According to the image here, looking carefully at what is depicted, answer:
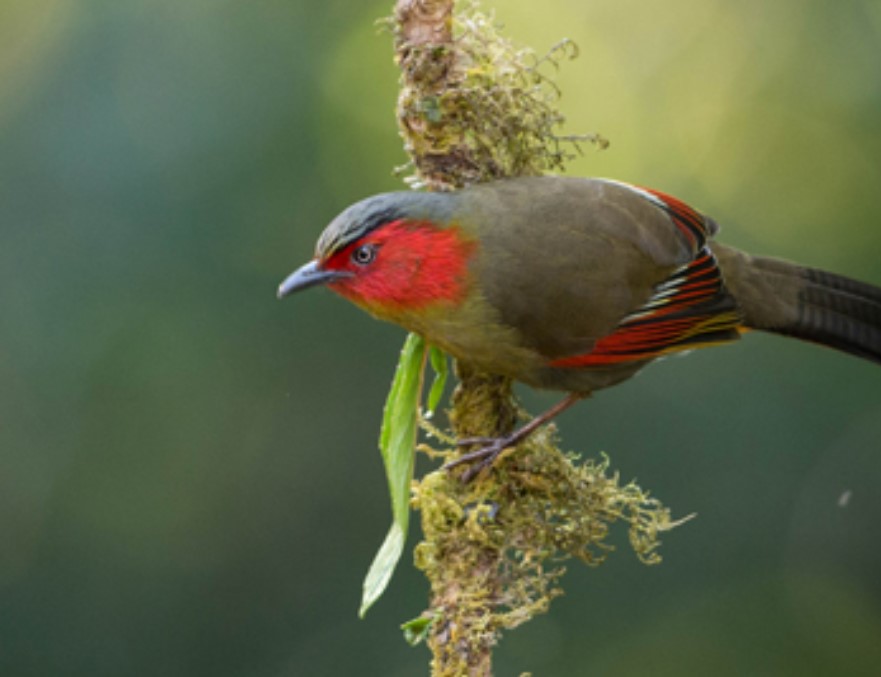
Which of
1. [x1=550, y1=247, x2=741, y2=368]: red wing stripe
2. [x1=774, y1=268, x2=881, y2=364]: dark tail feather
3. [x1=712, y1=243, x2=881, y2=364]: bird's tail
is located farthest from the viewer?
[x1=774, y1=268, x2=881, y2=364]: dark tail feather

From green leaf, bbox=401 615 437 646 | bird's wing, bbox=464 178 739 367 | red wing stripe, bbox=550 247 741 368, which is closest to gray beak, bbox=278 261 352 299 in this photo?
bird's wing, bbox=464 178 739 367

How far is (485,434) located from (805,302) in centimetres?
157

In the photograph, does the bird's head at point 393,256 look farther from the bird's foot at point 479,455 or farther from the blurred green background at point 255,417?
the blurred green background at point 255,417

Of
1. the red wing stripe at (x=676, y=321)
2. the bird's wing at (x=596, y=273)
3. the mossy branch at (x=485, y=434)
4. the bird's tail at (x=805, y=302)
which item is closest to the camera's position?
the mossy branch at (x=485, y=434)

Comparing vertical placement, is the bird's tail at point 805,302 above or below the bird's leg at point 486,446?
below

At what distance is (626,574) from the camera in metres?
5.62

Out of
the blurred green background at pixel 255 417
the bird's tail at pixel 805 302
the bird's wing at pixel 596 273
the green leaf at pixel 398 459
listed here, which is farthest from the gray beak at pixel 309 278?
the blurred green background at pixel 255 417

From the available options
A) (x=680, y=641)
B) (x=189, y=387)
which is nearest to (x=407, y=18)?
(x=189, y=387)

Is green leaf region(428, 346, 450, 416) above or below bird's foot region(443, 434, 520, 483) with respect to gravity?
above

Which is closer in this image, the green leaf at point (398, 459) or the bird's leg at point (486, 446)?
the green leaf at point (398, 459)

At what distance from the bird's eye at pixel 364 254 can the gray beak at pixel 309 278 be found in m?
0.05

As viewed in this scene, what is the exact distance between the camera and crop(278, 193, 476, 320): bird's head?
11.9 feet

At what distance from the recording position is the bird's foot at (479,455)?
11.7 ft

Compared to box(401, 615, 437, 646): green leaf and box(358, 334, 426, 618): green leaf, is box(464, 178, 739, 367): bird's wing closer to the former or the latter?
box(358, 334, 426, 618): green leaf
